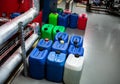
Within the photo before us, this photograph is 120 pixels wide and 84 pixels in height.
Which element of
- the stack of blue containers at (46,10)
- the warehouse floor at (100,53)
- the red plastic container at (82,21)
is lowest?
the warehouse floor at (100,53)

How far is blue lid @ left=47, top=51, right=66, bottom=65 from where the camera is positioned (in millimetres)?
2402

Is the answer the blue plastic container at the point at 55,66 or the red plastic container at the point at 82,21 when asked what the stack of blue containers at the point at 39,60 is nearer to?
the blue plastic container at the point at 55,66

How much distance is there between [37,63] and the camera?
2477mm

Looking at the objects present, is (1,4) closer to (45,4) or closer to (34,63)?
(45,4)

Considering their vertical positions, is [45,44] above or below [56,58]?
above

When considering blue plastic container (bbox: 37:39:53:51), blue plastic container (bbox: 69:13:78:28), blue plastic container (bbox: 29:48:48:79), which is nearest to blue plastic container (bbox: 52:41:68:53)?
blue plastic container (bbox: 37:39:53:51)

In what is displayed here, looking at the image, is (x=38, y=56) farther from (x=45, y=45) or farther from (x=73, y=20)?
(x=73, y=20)

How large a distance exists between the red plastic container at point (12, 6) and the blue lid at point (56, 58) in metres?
2.31

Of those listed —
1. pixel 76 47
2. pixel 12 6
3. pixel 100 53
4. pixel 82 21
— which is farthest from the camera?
pixel 82 21

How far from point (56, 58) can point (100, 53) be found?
180 cm

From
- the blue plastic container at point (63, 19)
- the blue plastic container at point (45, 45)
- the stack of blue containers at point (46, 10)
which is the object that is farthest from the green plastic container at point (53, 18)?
the blue plastic container at point (45, 45)

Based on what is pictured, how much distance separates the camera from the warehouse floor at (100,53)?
283 centimetres

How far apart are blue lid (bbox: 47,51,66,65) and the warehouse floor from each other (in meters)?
0.54

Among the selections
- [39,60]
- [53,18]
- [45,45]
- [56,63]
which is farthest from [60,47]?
[53,18]
